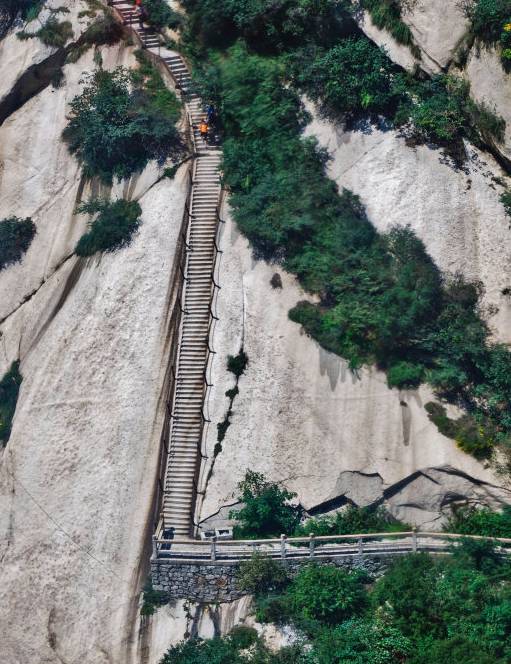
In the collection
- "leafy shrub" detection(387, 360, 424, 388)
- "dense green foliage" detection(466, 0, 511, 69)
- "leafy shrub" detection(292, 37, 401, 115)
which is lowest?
"leafy shrub" detection(387, 360, 424, 388)

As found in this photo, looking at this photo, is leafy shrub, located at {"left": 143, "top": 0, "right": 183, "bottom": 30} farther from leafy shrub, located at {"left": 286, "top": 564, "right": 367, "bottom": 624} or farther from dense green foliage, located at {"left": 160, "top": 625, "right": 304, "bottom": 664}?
dense green foliage, located at {"left": 160, "top": 625, "right": 304, "bottom": 664}

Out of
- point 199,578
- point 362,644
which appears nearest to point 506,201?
point 362,644

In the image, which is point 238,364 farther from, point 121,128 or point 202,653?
point 121,128

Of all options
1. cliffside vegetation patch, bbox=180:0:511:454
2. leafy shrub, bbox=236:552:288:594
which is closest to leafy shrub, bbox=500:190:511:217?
cliffside vegetation patch, bbox=180:0:511:454

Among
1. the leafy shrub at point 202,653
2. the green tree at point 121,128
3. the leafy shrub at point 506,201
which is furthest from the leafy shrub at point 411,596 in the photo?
the green tree at point 121,128

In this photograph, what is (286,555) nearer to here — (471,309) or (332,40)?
(471,309)

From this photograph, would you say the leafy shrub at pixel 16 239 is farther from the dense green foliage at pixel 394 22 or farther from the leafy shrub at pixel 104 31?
the dense green foliage at pixel 394 22
